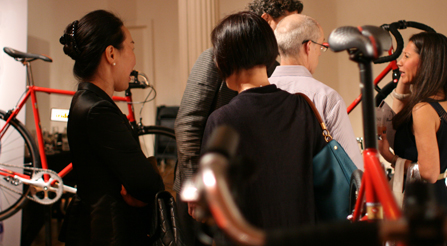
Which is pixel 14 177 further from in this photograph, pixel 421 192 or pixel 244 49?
pixel 421 192

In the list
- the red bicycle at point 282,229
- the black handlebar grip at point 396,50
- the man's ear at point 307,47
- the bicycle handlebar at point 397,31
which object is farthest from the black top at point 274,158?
the bicycle handlebar at point 397,31

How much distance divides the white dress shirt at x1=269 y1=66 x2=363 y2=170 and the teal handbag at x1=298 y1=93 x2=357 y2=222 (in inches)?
12.3

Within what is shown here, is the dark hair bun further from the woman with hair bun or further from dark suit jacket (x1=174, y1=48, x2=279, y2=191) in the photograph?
dark suit jacket (x1=174, y1=48, x2=279, y2=191)

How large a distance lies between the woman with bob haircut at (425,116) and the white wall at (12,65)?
2.68 metres

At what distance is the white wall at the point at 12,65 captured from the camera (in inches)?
101

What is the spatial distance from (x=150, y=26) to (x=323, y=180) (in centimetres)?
451

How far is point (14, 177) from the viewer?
254cm

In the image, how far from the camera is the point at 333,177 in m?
0.87

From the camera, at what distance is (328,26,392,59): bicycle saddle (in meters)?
0.48

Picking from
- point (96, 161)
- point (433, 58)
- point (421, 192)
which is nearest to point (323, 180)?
point (421, 192)

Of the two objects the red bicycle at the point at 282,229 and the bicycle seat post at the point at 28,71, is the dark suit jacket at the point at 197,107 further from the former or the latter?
the bicycle seat post at the point at 28,71

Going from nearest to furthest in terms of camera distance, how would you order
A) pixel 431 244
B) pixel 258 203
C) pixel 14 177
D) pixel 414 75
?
pixel 431 244 → pixel 258 203 → pixel 414 75 → pixel 14 177

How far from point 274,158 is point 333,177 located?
0.17 m

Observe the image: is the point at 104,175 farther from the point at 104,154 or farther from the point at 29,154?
the point at 29,154
